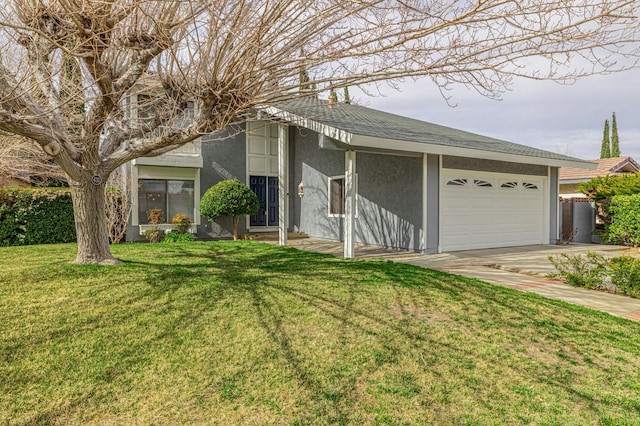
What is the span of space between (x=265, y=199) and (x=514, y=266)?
9.03 meters

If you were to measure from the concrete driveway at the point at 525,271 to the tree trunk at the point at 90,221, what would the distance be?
6.23 metres

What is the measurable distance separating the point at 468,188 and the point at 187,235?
8.57 m

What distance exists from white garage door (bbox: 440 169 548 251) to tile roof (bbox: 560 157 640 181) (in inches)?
322

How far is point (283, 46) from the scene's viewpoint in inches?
226

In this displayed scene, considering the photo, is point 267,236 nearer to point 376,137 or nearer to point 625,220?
point 376,137

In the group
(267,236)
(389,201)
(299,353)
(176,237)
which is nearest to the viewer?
(299,353)

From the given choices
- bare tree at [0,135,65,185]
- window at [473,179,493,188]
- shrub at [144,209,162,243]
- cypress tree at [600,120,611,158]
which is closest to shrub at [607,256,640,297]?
window at [473,179,493,188]

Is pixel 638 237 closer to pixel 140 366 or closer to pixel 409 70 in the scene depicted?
pixel 409 70

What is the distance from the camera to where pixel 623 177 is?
14164 millimetres

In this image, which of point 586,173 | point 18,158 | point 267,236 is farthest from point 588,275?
point 586,173

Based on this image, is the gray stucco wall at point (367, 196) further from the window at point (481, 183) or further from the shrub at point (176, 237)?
the shrub at point (176, 237)

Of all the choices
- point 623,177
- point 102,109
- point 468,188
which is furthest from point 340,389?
point 623,177

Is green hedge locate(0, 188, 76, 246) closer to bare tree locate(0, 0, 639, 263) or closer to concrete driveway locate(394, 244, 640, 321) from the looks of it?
bare tree locate(0, 0, 639, 263)

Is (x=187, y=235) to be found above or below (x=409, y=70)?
below
